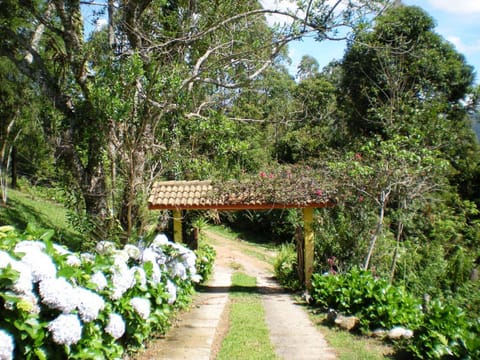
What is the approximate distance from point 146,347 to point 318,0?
229 inches

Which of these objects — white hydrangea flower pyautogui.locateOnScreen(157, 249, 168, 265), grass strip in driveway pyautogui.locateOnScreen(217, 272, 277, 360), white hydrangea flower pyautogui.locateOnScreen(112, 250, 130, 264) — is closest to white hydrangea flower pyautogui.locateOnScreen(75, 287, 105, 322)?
white hydrangea flower pyautogui.locateOnScreen(112, 250, 130, 264)

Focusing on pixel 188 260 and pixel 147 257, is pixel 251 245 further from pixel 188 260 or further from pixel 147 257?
pixel 147 257

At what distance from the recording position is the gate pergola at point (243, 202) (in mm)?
10227

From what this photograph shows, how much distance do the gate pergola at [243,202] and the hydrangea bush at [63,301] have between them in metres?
5.40

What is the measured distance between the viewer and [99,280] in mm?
3975

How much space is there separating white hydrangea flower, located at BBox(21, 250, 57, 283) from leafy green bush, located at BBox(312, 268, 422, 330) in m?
4.65

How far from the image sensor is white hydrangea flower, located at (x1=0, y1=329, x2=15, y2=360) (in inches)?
108

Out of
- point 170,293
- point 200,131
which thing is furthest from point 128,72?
point 200,131

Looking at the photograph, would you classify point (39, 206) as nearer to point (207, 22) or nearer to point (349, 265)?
point (207, 22)

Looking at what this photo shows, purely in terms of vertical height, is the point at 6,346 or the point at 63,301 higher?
the point at 63,301

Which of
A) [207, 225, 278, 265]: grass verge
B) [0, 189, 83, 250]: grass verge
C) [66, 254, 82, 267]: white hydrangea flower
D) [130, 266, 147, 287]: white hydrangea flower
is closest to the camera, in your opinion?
[66, 254, 82, 267]: white hydrangea flower

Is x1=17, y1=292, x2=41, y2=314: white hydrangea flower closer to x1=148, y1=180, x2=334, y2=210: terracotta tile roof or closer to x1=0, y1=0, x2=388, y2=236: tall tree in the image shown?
x1=0, y1=0, x2=388, y2=236: tall tree

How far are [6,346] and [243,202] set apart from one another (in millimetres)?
7819

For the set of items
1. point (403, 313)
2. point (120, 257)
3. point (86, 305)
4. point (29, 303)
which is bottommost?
point (403, 313)
